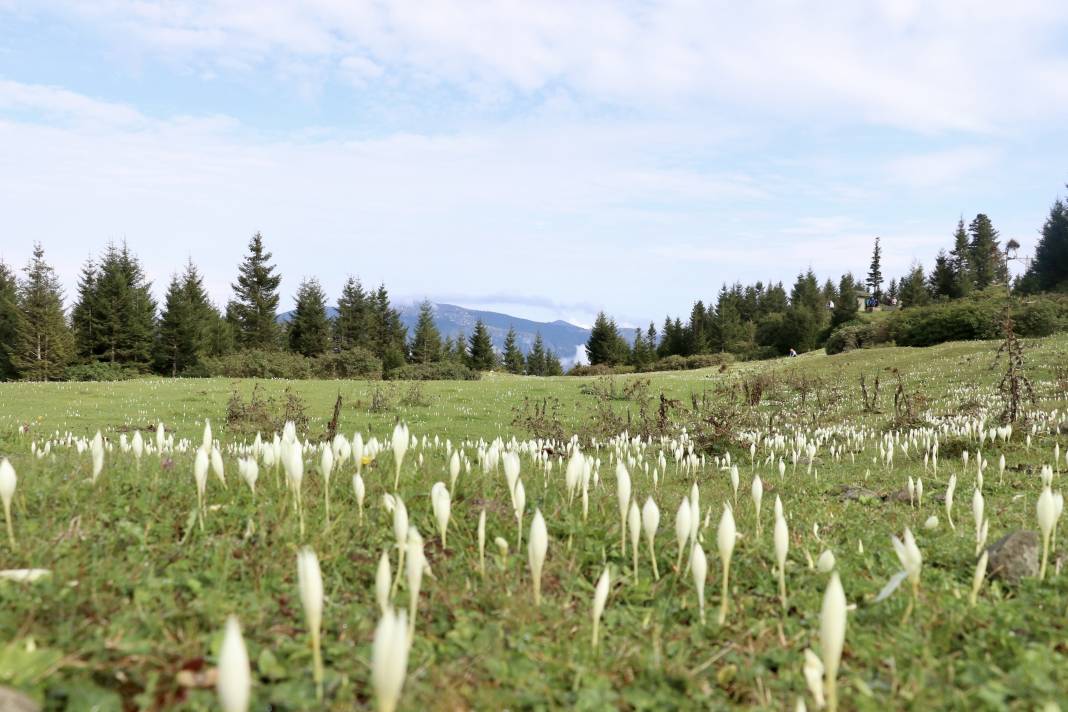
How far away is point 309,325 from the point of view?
84250 mm

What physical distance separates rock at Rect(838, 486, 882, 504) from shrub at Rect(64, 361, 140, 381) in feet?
196

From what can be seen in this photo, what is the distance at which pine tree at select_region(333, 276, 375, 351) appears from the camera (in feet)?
306

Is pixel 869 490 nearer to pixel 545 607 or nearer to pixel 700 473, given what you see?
pixel 700 473

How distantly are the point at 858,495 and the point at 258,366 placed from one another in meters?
57.8

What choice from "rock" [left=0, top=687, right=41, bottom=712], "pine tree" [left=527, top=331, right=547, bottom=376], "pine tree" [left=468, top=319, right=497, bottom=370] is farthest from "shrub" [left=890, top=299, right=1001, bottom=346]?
"pine tree" [left=527, top=331, right=547, bottom=376]

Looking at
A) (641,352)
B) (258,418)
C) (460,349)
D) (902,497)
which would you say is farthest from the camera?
(460,349)

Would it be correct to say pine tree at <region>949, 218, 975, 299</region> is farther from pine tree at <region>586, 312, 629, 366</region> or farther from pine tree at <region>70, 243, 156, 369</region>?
pine tree at <region>70, 243, 156, 369</region>

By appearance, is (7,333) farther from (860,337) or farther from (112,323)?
(860,337)

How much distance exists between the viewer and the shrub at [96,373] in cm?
5538

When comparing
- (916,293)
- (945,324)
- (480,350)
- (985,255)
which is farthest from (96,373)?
(985,255)

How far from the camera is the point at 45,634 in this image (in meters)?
2.75

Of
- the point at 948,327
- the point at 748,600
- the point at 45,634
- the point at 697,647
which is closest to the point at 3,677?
the point at 45,634

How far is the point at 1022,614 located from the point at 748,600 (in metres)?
1.45

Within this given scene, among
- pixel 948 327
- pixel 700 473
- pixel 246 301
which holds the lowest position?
pixel 700 473
